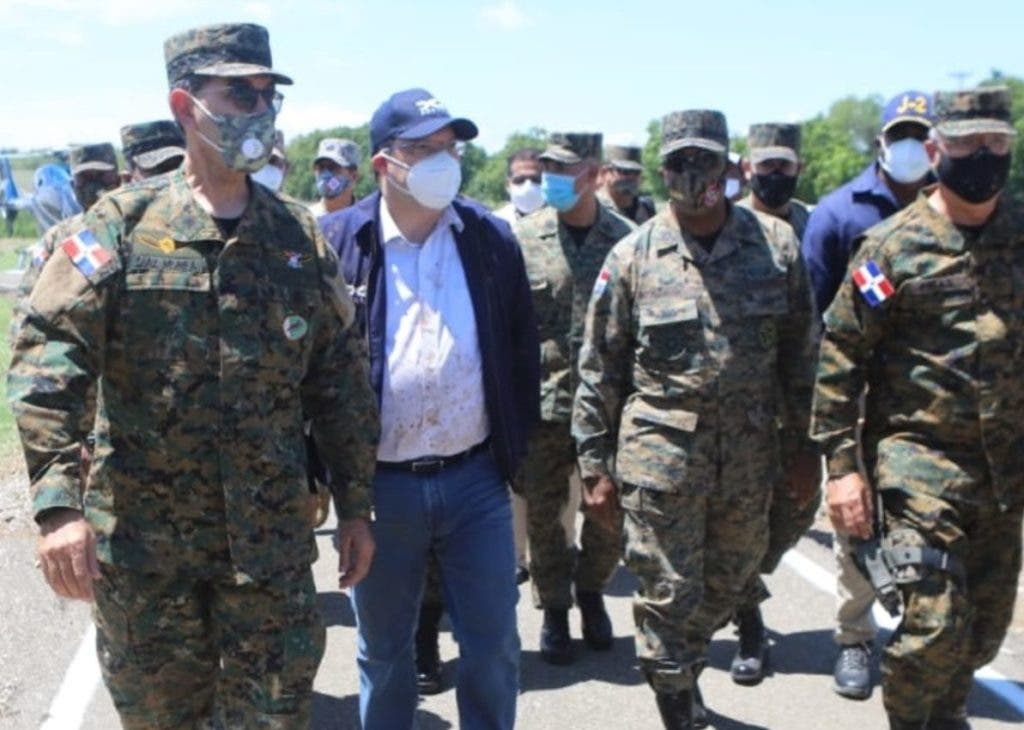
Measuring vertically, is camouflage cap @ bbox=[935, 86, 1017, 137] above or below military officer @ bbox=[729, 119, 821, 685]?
above

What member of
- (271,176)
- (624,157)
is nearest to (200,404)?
(271,176)

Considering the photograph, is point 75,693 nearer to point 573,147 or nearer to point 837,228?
point 573,147

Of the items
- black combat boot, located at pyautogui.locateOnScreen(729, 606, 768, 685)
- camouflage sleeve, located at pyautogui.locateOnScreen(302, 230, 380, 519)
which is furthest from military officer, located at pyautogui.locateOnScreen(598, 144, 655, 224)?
camouflage sleeve, located at pyautogui.locateOnScreen(302, 230, 380, 519)

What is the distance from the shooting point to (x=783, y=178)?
656 cm

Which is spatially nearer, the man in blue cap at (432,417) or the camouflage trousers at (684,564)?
the man in blue cap at (432,417)

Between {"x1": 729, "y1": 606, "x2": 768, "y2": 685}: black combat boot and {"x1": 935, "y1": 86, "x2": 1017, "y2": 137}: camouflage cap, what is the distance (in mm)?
2344

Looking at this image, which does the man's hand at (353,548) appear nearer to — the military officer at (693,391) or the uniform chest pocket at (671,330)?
the military officer at (693,391)

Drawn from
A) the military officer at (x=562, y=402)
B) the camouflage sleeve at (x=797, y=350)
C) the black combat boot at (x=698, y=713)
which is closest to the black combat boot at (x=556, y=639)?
the military officer at (x=562, y=402)

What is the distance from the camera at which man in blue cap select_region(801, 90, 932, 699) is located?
5.35 metres

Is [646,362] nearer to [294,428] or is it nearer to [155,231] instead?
[294,428]

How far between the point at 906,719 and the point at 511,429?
64.1 inches

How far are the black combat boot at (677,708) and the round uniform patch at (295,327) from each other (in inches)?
81.0

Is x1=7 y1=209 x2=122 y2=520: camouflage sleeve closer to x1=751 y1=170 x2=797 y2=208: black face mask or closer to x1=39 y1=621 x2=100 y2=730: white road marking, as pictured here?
x1=39 y1=621 x2=100 y2=730: white road marking

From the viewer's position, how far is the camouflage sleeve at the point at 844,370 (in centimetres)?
435
